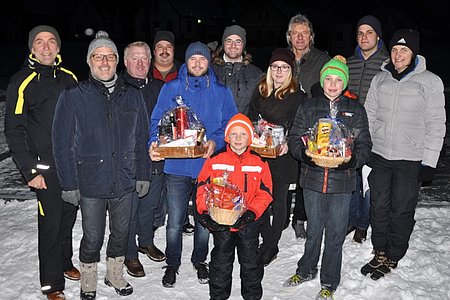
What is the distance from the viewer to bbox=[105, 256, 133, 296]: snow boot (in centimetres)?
473

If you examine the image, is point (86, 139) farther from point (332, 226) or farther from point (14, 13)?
point (14, 13)

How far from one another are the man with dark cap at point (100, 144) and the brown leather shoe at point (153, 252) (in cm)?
115

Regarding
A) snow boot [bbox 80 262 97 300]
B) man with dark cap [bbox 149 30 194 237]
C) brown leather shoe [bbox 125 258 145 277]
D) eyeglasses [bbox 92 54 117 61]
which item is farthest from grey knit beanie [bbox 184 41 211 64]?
brown leather shoe [bbox 125 258 145 277]

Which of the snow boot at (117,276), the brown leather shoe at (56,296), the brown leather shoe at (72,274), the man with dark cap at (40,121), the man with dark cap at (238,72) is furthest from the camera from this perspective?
the man with dark cap at (238,72)

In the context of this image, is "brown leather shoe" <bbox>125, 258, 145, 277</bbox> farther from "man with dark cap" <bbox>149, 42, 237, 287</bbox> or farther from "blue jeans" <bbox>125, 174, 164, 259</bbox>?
"man with dark cap" <bbox>149, 42, 237, 287</bbox>

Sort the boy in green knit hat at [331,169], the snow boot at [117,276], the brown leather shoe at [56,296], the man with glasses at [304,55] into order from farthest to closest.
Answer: the man with glasses at [304,55]
the snow boot at [117,276]
the brown leather shoe at [56,296]
the boy in green knit hat at [331,169]

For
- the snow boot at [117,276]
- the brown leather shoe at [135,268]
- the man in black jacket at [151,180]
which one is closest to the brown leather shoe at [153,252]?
the man in black jacket at [151,180]

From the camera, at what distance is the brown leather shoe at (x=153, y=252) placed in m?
5.53

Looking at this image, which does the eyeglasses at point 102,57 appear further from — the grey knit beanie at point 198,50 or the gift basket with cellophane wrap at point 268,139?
the gift basket with cellophane wrap at point 268,139

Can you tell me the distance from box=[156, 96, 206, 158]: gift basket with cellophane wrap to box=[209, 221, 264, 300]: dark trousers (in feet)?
2.88

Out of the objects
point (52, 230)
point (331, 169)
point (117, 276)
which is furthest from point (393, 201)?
point (52, 230)

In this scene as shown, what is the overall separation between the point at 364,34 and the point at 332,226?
7.90ft

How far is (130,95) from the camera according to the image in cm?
432

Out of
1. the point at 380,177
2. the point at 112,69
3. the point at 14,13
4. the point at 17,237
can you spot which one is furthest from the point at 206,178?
the point at 14,13
